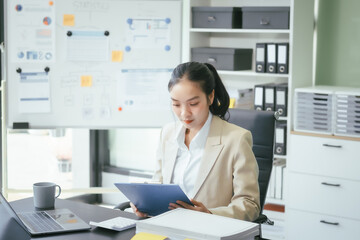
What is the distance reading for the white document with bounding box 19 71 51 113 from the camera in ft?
12.0

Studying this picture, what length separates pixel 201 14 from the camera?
13.1 ft

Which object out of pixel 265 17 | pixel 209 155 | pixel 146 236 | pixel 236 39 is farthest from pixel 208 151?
pixel 236 39

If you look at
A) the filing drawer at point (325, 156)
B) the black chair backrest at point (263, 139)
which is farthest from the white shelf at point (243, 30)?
the black chair backrest at point (263, 139)

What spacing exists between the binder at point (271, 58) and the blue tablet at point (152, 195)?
2013mm

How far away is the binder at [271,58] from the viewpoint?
148 inches

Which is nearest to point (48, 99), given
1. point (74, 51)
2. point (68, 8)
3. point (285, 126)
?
point (74, 51)

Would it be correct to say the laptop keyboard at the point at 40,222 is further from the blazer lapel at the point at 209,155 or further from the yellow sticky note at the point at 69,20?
the yellow sticky note at the point at 69,20

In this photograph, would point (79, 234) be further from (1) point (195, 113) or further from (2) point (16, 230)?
(1) point (195, 113)

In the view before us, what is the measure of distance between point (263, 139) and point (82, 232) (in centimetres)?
102

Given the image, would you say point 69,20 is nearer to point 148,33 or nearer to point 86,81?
point 86,81

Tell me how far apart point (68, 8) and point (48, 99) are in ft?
1.97

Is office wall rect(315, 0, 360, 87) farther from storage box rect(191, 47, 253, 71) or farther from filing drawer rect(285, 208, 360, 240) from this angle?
filing drawer rect(285, 208, 360, 240)

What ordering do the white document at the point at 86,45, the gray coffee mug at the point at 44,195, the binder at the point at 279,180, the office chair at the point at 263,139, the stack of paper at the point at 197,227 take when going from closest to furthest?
the stack of paper at the point at 197,227 < the gray coffee mug at the point at 44,195 < the office chair at the point at 263,139 < the white document at the point at 86,45 < the binder at the point at 279,180

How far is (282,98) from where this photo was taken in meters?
3.76
